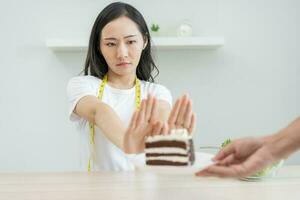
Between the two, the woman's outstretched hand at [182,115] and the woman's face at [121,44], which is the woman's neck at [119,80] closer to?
the woman's face at [121,44]

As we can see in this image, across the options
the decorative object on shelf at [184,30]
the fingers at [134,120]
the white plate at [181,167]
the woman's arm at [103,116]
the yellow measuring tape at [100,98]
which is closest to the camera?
the white plate at [181,167]

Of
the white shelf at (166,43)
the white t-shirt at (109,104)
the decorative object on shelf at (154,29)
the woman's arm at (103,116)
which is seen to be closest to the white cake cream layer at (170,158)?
the woman's arm at (103,116)

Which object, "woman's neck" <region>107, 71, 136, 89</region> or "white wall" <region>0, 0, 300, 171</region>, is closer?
"woman's neck" <region>107, 71, 136, 89</region>

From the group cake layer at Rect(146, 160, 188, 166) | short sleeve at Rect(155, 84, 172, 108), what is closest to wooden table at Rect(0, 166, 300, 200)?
cake layer at Rect(146, 160, 188, 166)

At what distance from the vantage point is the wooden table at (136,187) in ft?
4.35

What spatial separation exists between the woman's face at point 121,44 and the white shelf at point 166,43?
1.17 m

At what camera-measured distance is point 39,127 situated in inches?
135

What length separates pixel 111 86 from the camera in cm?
216

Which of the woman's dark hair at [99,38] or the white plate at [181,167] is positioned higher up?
the woman's dark hair at [99,38]

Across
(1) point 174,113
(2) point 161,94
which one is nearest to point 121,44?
(2) point 161,94

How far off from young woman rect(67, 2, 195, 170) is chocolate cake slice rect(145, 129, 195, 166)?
0.38 meters

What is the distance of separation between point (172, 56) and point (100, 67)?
1.39 metres

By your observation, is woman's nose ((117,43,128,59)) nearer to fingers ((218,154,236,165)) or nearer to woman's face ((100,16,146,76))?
woman's face ((100,16,146,76))

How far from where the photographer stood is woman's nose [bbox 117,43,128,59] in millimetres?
1944
